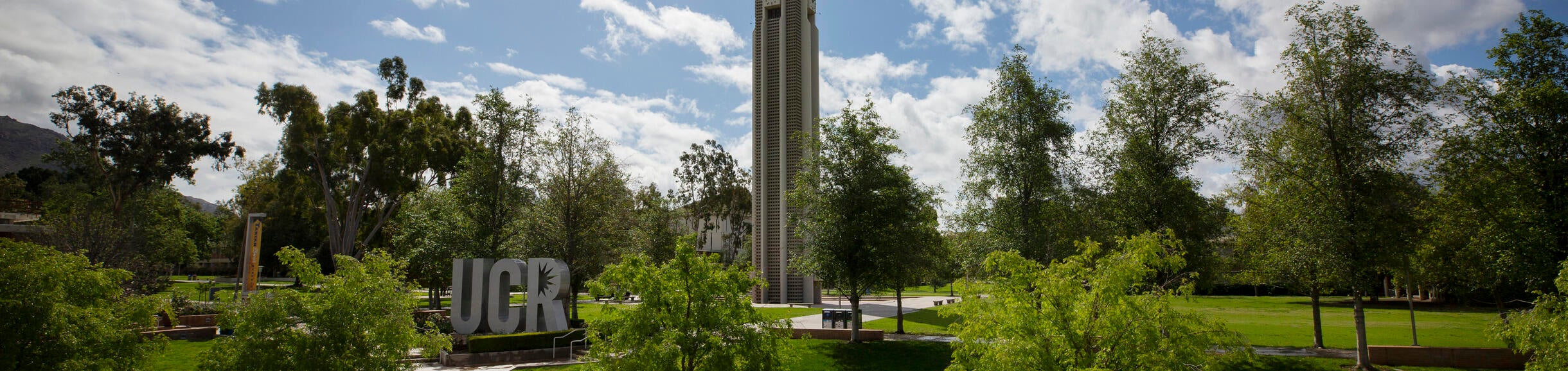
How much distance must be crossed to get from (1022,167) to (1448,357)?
1062 centimetres

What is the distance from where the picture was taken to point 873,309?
133 feet

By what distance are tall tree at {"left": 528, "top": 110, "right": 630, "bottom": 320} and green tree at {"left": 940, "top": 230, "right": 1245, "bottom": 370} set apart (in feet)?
65.8

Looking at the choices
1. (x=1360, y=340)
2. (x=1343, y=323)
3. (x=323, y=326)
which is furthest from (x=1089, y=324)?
(x=1343, y=323)

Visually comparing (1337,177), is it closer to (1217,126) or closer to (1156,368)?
(1217,126)

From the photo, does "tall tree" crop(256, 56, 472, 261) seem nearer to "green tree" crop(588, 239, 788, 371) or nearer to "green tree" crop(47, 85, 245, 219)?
"green tree" crop(47, 85, 245, 219)

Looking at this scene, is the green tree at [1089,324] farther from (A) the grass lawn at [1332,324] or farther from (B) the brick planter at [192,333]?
(B) the brick planter at [192,333]

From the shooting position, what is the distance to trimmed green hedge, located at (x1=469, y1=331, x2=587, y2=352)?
693 inches

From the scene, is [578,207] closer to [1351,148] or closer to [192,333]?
[192,333]

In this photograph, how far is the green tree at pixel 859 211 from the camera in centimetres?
2089

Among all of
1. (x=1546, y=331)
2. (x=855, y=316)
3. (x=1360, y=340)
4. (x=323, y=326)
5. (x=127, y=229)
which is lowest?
(x=1360, y=340)

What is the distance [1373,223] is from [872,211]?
460 inches

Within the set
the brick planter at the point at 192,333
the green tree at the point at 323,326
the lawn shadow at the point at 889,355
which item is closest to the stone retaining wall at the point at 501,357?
the lawn shadow at the point at 889,355

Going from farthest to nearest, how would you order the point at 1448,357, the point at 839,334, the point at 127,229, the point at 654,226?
the point at 654,226 < the point at 127,229 < the point at 839,334 < the point at 1448,357

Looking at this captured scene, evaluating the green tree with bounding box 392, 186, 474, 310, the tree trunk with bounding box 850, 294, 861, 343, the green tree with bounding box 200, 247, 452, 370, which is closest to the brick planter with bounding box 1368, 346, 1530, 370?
the tree trunk with bounding box 850, 294, 861, 343
